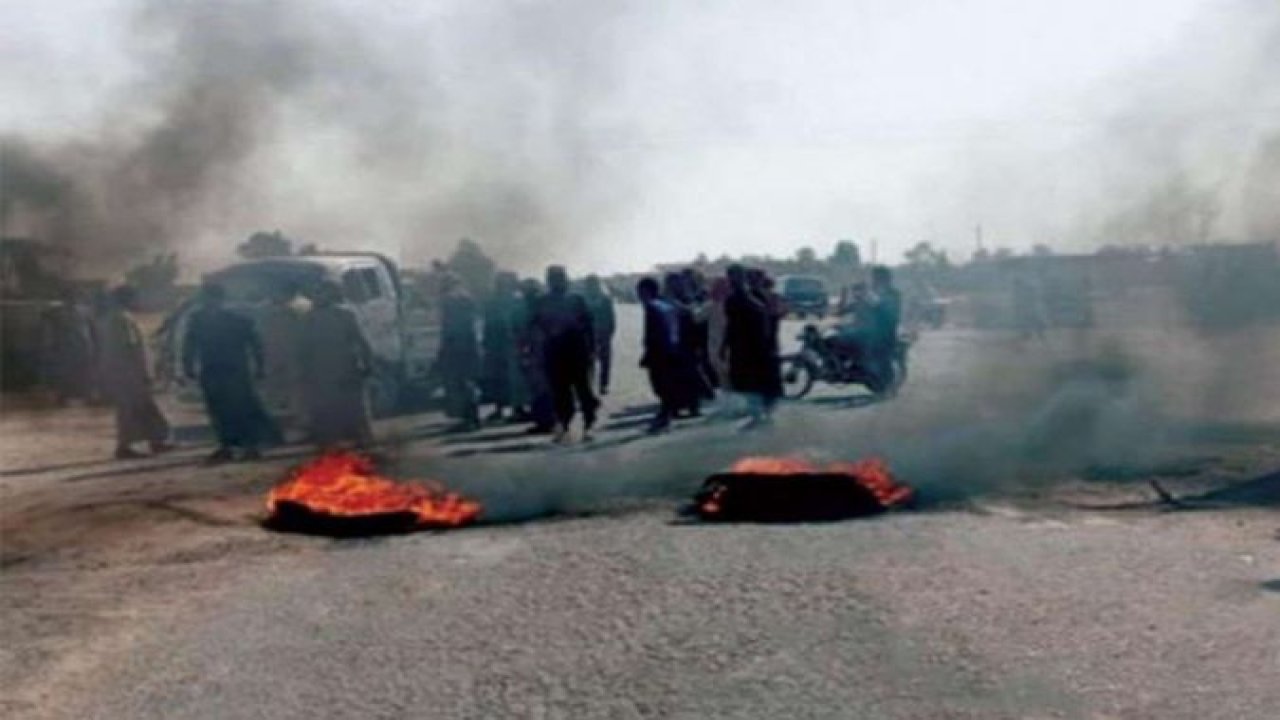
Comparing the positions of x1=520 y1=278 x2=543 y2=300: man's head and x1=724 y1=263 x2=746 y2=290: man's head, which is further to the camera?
x1=520 y1=278 x2=543 y2=300: man's head

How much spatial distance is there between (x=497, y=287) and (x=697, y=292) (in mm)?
2735

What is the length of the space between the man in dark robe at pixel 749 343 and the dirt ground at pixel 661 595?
6.08 feet

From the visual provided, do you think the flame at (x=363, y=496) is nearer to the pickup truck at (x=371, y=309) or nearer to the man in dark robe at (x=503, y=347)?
the pickup truck at (x=371, y=309)

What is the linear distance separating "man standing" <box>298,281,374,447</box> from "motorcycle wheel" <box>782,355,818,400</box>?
28.6 ft

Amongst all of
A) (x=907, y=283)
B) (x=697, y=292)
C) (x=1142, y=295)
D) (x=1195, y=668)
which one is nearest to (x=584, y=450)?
(x=697, y=292)

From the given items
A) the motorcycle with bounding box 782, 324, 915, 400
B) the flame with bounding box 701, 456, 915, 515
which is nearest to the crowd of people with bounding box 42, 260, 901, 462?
the motorcycle with bounding box 782, 324, 915, 400

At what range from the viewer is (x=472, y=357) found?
63.5 ft

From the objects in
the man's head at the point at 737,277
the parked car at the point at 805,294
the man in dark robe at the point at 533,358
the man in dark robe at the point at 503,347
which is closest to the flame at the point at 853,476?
the man's head at the point at 737,277

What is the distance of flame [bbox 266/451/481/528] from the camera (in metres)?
11.9

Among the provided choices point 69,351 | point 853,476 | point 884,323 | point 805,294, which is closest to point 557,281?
point 853,476

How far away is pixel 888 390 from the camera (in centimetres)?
2308

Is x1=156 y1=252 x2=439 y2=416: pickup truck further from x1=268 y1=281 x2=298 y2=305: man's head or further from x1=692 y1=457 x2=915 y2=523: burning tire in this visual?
x1=692 y1=457 x2=915 y2=523: burning tire

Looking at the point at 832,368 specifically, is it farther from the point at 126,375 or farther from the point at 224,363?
the point at 126,375

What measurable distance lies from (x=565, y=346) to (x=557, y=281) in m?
0.60
